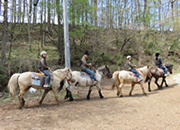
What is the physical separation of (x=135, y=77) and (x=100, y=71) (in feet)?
7.46

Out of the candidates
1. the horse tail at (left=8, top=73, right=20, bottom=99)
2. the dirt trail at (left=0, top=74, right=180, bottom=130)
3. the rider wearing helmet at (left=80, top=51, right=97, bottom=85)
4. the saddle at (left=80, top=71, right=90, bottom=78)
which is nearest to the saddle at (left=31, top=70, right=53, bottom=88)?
the horse tail at (left=8, top=73, right=20, bottom=99)

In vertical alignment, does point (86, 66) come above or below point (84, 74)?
above

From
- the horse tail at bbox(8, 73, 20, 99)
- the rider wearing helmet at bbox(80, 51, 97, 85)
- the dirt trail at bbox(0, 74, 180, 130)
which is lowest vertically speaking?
the dirt trail at bbox(0, 74, 180, 130)

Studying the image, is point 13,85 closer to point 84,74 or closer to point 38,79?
point 38,79

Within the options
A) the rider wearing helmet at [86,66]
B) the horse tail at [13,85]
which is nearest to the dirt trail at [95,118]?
the horse tail at [13,85]

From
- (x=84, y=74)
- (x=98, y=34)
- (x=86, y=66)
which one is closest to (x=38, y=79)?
(x=84, y=74)

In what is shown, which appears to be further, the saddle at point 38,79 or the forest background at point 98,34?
the forest background at point 98,34

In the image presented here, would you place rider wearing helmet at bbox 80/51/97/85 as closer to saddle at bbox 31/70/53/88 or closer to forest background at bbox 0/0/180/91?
saddle at bbox 31/70/53/88

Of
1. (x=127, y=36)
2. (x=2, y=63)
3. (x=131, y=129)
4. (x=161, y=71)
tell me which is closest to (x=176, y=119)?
(x=131, y=129)

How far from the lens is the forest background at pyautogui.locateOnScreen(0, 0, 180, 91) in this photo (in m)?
12.5

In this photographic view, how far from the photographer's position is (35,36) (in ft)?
75.6

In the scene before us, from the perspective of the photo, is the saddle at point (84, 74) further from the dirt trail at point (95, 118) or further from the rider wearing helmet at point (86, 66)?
the dirt trail at point (95, 118)

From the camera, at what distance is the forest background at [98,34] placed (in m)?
12.5

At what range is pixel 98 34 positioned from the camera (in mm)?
15102
